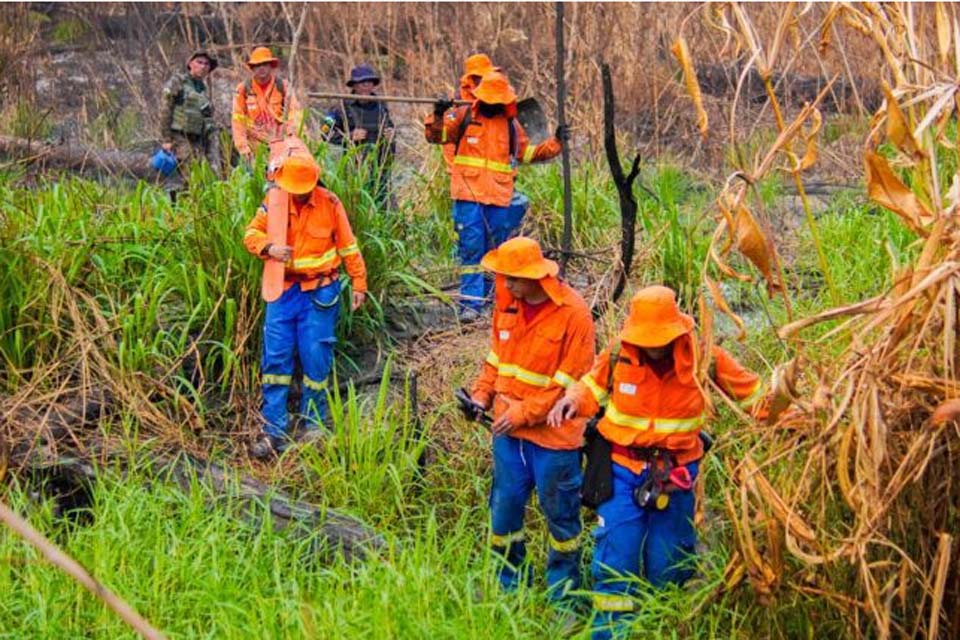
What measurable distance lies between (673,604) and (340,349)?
126 inches

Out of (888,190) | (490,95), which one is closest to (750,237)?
(888,190)

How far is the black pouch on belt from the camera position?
5191mm

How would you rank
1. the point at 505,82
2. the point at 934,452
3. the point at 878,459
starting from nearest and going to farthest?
the point at 878,459
the point at 934,452
the point at 505,82

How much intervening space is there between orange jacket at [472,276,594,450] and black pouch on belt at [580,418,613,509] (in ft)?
0.90

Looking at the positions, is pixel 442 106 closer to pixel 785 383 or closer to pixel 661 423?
pixel 661 423

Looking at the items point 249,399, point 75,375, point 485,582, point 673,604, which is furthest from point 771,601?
point 75,375

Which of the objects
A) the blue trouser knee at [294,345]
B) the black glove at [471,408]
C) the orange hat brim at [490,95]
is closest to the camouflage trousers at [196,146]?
the orange hat brim at [490,95]

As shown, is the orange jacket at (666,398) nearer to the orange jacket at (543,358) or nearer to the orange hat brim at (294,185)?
the orange jacket at (543,358)

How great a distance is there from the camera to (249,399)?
7.29 meters

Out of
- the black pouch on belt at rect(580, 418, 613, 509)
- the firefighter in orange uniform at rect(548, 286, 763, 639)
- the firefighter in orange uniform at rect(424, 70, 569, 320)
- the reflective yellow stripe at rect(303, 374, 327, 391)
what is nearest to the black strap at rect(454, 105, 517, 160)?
the firefighter in orange uniform at rect(424, 70, 569, 320)

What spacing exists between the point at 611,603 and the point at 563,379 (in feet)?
3.16

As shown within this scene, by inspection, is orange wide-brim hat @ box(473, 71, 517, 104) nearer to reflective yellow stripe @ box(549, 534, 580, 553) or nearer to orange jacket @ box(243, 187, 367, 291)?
orange jacket @ box(243, 187, 367, 291)

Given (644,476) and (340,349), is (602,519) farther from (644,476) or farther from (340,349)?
(340,349)

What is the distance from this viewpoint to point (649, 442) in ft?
16.9
